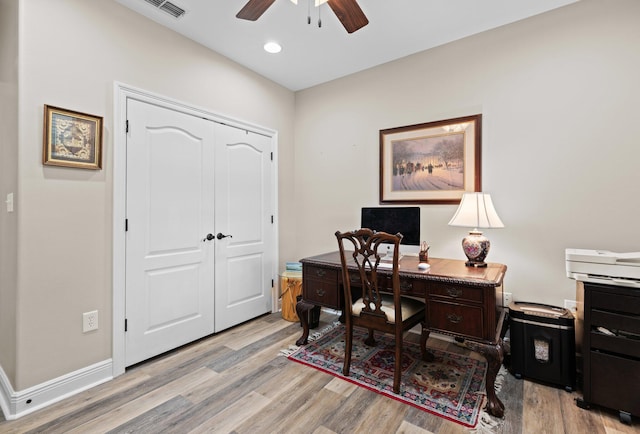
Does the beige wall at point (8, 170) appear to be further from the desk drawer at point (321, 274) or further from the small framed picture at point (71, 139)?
the desk drawer at point (321, 274)

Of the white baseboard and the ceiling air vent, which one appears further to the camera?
the ceiling air vent

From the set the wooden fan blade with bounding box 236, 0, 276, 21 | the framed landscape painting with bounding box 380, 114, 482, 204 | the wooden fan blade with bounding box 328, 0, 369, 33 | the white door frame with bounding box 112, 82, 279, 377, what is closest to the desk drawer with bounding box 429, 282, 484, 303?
the framed landscape painting with bounding box 380, 114, 482, 204

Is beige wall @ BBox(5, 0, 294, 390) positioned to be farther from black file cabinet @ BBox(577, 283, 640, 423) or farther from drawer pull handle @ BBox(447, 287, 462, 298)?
black file cabinet @ BBox(577, 283, 640, 423)

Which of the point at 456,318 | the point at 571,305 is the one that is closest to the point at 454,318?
the point at 456,318

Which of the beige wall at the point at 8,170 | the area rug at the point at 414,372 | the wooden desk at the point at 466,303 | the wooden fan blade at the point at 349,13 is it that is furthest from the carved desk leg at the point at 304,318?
the wooden fan blade at the point at 349,13

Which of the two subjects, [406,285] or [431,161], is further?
[431,161]

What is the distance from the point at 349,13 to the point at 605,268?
85.9 inches

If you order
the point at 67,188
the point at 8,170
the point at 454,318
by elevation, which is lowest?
the point at 454,318

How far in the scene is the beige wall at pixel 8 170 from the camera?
1889mm

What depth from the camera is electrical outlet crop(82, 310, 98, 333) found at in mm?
2098

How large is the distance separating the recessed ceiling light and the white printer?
2839 millimetres

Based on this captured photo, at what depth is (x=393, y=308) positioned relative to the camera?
2.18 meters

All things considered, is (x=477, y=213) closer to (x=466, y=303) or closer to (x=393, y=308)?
(x=466, y=303)

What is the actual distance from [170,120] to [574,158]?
10.5 feet
